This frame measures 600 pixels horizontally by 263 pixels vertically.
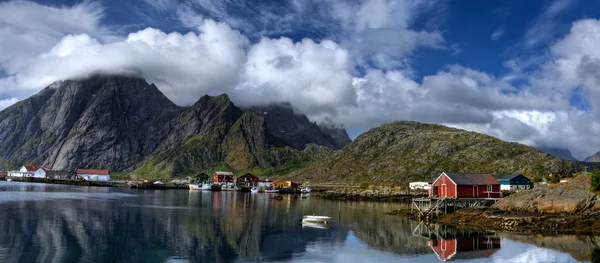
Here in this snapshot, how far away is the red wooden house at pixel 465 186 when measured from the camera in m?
86.9

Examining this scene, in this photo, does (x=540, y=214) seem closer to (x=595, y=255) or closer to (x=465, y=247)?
(x=595, y=255)

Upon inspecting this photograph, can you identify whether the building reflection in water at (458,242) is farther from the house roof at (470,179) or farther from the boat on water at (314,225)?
the house roof at (470,179)

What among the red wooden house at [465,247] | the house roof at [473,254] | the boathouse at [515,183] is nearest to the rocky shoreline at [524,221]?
the red wooden house at [465,247]

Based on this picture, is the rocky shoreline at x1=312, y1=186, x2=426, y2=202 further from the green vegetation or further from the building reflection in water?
the green vegetation

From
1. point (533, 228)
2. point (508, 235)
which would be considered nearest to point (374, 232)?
point (508, 235)

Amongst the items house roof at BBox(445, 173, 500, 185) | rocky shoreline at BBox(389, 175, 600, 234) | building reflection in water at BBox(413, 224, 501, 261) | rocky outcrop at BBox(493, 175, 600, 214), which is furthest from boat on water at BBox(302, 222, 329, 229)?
house roof at BBox(445, 173, 500, 185)

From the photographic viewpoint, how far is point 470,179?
89.4m

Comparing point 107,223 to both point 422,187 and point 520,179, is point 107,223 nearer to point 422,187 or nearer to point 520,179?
point 520,179

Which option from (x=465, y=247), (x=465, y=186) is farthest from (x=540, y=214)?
(x=465, y=247)

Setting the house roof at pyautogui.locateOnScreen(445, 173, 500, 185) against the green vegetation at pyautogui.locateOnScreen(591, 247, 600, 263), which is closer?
the green vegetation at pyautogui.locateOnScreen(591, 247, 600, 263)

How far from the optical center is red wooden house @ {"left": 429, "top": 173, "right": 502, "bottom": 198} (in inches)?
3420

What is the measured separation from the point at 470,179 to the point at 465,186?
9.54 feet

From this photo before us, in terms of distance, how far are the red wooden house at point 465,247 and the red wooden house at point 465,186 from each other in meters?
31.0

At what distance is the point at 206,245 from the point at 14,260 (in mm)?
17664
